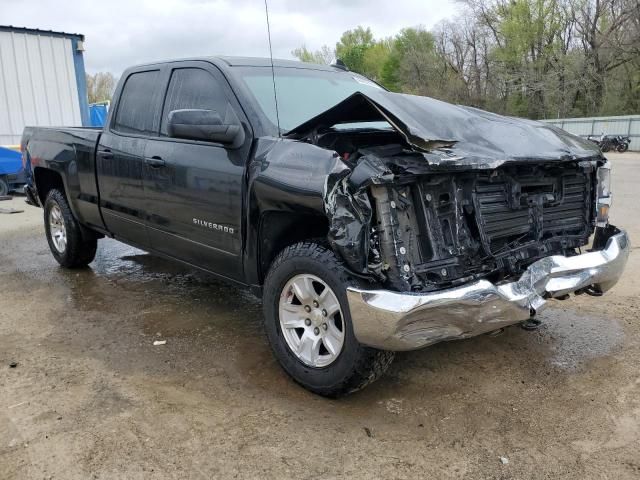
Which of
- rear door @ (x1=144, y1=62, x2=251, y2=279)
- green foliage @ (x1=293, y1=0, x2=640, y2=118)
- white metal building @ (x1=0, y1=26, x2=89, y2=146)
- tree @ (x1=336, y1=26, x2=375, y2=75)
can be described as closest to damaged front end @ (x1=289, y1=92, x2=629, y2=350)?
rear door @ (x1=144, y1=62, x2=251, y2=279)

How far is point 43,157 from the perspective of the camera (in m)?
5.68

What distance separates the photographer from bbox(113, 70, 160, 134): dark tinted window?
4.41m

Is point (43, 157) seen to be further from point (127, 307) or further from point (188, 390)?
point (188, 390)

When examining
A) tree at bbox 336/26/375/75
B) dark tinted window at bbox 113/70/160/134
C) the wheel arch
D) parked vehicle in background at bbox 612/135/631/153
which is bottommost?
parked vehicle in background at bbox 612/135/631/153

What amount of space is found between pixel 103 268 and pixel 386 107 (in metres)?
4.20

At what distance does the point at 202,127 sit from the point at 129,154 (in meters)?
1.31

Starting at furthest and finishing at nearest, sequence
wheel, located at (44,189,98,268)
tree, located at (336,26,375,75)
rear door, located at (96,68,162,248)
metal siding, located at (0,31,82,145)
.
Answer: tree, located at (336,26,375,75)
metal siding, located at (0,31,82,145)
wheel, located at (44,189,98,268)
rear door, located at (96,68,162,248)

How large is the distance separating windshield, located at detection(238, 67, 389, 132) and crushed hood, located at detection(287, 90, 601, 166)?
42 centimetres

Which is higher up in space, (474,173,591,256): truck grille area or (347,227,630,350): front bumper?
(474,173,591,256): truck grille area

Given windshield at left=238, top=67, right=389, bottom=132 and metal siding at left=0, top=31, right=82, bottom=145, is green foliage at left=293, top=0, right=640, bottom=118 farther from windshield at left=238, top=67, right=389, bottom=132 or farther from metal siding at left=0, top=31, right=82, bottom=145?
windshield at left=238, top=67, right=389, bottom=132

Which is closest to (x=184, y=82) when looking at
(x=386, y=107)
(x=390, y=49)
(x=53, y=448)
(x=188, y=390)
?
(x=386, y=107)

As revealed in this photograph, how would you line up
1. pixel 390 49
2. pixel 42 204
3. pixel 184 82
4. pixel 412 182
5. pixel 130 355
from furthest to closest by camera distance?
pixel 390 49
pixel 42 204
pixel 184 82
pixel 130 355
pixel 412 182

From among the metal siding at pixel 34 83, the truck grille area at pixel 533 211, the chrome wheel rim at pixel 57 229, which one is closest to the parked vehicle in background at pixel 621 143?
the metal siding at pixel 34 83

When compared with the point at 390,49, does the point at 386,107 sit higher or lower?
lower
